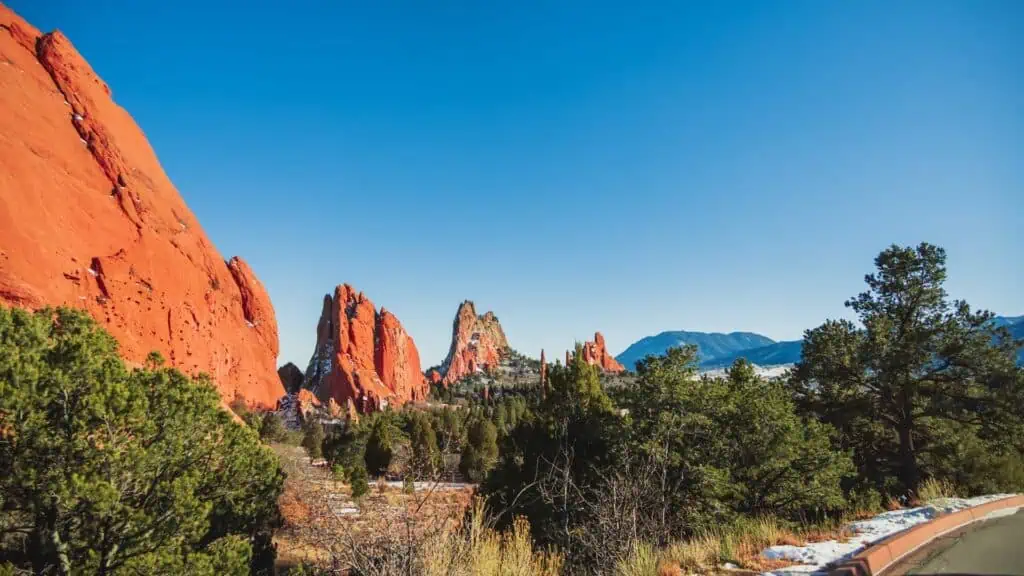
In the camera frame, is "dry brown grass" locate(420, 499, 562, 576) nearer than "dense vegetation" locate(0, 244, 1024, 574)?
Yes

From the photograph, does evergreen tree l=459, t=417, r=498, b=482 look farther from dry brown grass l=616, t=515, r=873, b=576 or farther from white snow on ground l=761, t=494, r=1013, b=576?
dry brown grass l=616, t=515, r=873, b=576

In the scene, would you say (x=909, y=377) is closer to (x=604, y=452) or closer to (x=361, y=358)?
(x=604, y=452)

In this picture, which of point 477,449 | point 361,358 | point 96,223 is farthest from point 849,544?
point 361,358

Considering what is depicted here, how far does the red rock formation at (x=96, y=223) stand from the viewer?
38.5 meters

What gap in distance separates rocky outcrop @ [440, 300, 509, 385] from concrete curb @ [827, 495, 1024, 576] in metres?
161

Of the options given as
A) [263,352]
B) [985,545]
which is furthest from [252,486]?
[263,352]

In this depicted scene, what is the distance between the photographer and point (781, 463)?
40.7 feet

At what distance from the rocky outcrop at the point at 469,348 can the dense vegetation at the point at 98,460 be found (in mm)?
158679

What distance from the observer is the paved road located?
511cm

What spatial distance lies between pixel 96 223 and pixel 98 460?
175 ft

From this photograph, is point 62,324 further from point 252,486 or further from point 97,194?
point 97,194

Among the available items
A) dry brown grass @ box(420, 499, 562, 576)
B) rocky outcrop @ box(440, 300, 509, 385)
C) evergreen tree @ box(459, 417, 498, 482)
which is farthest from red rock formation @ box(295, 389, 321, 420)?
rocky outcrop @ box(440, 300, 509, 385)

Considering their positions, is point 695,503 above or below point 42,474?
below

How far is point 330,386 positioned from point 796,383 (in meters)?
99.1
